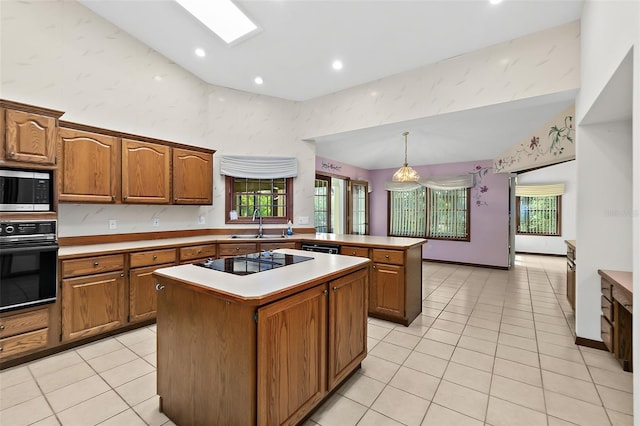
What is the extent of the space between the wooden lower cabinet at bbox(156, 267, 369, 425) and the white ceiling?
256 cm

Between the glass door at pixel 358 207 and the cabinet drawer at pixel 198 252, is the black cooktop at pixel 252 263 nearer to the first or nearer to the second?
the cabinet drawer at pixel 198 252

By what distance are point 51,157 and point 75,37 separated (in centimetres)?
152

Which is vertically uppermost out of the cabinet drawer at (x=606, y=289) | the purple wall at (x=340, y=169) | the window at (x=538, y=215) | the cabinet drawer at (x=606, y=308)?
the purple wall at (x=340, y=169)

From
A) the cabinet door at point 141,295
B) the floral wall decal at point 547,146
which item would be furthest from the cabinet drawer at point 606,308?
the cabinet door at point 141,295

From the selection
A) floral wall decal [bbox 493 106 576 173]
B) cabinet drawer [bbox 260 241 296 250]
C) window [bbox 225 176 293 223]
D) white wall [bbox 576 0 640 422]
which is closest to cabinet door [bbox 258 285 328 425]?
cabinet drawer [bbox 260 241 296 250]

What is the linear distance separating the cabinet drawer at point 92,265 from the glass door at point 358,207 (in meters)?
4.85

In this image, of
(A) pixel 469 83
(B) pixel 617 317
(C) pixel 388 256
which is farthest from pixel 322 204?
(B) pixel 617 317

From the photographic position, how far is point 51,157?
242 cm

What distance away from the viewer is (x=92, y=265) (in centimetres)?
266

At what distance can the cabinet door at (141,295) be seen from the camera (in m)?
2.92

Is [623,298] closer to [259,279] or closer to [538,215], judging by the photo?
[259,279]

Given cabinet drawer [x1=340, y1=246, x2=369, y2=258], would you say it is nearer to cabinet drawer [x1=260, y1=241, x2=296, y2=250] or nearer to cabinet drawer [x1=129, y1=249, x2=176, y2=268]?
cabinet drawer [x1=260, y1=241, x2=296, y2=250]

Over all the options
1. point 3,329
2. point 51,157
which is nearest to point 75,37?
point 51,157

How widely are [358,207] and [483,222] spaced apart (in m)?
2.94
